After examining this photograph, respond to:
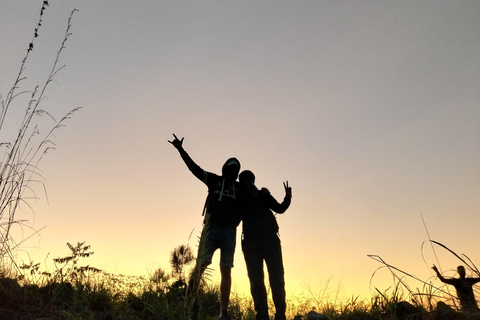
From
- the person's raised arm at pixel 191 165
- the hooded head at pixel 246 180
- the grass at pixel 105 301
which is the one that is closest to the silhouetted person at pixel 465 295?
the grass at pixel 105 301

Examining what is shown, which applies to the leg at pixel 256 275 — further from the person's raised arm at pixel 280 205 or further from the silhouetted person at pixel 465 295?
the silhouetted person at pixel 465 295

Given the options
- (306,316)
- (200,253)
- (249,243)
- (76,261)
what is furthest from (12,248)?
(306,316)

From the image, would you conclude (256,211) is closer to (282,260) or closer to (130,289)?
(282,260)

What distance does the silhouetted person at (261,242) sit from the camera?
18.7 ft

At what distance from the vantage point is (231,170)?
6266mm

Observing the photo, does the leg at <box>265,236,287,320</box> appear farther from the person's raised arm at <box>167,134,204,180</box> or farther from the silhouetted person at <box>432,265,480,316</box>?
the silhouetted person at <box>432,265,480,316</box>

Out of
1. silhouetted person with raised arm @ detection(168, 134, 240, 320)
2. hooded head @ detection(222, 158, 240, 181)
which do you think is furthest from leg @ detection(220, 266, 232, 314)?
hooded head @ detection(222, 158, 240, 181)

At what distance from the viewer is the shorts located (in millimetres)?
5727

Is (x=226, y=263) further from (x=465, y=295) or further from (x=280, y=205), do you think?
(x=465, y=295)

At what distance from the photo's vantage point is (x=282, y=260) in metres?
5.90

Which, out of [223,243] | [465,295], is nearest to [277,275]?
[223,243]

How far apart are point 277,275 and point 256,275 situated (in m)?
0.30

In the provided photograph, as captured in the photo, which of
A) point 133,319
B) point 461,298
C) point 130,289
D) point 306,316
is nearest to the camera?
point 461,298

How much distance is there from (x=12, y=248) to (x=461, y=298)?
3.87 metres
